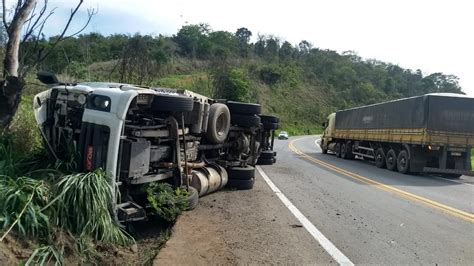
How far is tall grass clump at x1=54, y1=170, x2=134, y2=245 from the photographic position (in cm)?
464

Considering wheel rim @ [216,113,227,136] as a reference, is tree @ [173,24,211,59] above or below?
above

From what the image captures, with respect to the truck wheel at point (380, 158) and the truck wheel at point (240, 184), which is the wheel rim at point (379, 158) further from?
the truck wheel at point (240, 184)

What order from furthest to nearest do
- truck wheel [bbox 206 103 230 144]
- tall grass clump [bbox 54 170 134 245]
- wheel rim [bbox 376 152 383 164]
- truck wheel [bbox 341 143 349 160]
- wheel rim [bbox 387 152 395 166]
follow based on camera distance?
truck wheel [bbox 341 143 349 160]
wheel rim [bbox 376 152 383 164]
wheel rim [bbox 387 152 395 166]
truck wheel [bbox 206 103 230 144]
tall grass clump [bbox 54 170 134 245]

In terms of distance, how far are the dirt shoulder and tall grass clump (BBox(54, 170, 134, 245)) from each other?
2.09 ft

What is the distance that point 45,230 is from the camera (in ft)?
14.4

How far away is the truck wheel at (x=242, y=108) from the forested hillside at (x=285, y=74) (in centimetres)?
3010

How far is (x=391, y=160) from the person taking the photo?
20469mm

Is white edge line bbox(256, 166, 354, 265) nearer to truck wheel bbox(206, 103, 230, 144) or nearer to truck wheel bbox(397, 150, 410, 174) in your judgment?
truck wheel bbox(206, 103, 230, 144)

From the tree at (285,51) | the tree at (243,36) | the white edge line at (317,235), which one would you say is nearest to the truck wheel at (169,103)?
the white edge line at (317,235)

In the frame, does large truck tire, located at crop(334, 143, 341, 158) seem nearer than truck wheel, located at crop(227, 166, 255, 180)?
No

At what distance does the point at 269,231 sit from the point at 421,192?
7348mm

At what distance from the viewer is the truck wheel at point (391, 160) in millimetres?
20156

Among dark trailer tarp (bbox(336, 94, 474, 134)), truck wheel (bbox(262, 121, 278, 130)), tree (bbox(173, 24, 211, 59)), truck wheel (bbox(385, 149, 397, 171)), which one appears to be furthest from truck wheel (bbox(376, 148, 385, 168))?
tree (bbox(173, 24, 211, 59))

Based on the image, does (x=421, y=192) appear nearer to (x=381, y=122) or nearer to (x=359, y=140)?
(x=381, y=122)
